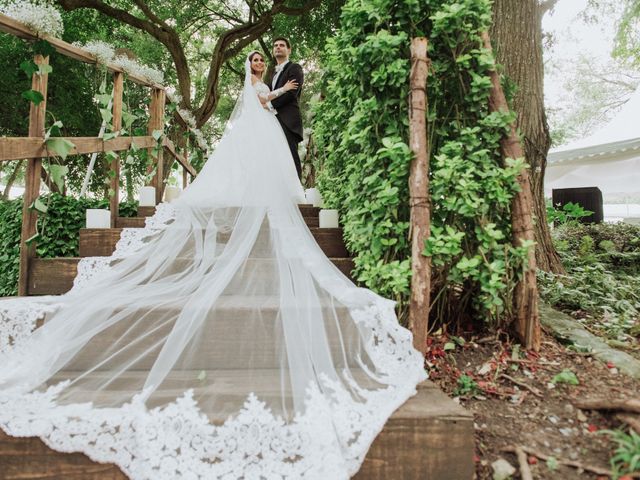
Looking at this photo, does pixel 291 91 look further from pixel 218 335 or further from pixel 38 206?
pixel 218 335

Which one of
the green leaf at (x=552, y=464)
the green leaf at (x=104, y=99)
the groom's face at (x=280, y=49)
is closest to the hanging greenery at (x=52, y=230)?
the green leaf at (x=104, y=99)

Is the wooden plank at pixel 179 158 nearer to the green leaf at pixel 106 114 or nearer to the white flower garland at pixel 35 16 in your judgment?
the green leaf at pixel 106 114

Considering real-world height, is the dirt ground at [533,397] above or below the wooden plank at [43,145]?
below

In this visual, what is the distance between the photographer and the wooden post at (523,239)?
2207mm

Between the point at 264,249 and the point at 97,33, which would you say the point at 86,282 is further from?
the point at 97,33

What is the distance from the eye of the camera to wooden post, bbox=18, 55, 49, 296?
2689mm

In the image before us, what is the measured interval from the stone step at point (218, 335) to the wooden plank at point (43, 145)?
1263 millimetres

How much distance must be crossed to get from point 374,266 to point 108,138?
2533 mm

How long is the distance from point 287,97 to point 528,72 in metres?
2.43

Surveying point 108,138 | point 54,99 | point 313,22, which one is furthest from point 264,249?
point 54,99

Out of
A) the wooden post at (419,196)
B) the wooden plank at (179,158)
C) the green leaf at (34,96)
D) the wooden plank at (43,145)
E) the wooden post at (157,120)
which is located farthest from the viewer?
the wooden plank at (179,158)

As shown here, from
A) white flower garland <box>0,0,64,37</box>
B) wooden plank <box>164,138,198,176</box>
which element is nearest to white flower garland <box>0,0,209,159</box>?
white flower garland <box>0,0,64,37</box>

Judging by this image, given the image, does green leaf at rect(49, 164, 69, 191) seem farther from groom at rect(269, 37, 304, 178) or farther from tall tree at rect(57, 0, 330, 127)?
tall tree at rect(57, 0, 330, 127)

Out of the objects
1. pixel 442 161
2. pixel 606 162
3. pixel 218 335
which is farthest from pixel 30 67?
pixel 606 162
